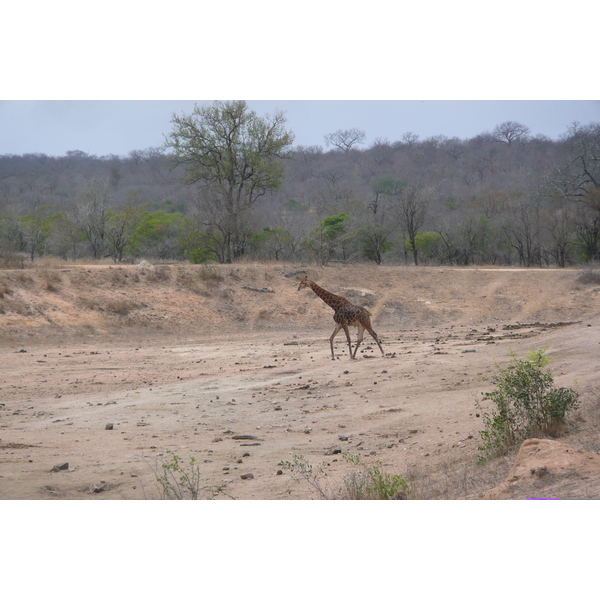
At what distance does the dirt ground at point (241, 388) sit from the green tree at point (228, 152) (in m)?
11.0

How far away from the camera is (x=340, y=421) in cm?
800

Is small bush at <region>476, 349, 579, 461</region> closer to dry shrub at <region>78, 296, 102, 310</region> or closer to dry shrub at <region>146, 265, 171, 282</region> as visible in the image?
dry shrub at <region>78, 296, 102, 310</region>

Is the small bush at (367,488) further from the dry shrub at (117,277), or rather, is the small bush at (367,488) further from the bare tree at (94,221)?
the bare tree at (94,221)

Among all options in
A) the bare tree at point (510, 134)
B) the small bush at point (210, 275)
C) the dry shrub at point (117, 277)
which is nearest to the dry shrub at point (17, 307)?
the dry shrub at point (117, 277)

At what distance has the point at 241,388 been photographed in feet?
33.4

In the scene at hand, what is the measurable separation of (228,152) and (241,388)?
24726 mm

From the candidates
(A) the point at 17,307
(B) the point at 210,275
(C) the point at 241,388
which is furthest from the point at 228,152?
(C) the point at 241,388

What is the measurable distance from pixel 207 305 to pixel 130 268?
3418 millimetres

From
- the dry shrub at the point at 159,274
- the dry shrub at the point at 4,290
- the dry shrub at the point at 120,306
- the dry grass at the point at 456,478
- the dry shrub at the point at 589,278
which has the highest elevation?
the dry shrub at the point at 159,274

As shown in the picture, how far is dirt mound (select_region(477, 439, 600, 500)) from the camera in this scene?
15.0 feet

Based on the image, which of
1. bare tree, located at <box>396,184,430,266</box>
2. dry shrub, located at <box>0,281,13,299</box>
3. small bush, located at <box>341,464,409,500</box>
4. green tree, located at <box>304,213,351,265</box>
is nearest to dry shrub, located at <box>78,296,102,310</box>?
dry shrub, located at <box>0,281,13,299</box>

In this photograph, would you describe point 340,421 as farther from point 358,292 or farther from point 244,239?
point 244,239

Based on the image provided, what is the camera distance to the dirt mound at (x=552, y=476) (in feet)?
15.0

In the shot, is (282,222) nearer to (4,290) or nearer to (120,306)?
(120,306)
